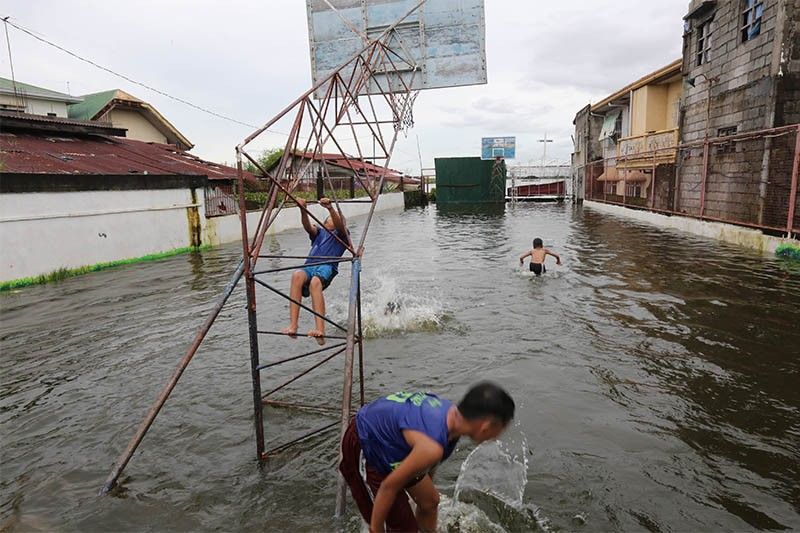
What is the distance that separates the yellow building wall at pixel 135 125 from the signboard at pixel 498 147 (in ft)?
104

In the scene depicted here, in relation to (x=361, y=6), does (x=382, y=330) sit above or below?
below

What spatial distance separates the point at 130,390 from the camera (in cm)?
675

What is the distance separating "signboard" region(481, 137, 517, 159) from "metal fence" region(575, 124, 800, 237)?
27.4m

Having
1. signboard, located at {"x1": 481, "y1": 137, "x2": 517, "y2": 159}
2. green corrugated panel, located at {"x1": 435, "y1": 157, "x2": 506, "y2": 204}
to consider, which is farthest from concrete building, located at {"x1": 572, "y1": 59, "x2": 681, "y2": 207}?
signboard, located at {"x1": 481, "y1": 137, "x2": 517, "y2": 159}

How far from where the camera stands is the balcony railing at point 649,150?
23359 millimetres

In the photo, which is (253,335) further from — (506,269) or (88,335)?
(506,269)

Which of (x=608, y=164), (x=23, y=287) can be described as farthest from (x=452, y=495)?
(x=608, y=164)

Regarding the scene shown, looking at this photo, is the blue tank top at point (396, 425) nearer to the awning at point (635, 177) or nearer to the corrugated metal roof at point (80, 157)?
the corrugated metal roof at point (80, 157)

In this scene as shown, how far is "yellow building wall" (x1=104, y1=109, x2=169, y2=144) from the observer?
1219 inches

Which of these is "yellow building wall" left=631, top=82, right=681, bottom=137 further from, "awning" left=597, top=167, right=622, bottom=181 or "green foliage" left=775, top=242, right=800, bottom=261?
"green foliage" left=775, top=242, right=800, bottom=261

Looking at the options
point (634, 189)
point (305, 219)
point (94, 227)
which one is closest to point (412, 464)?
point (305, 219)

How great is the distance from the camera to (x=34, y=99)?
2881 cm

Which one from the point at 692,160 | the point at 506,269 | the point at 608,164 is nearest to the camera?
the point at 506,269

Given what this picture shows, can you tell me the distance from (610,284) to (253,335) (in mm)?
9355
